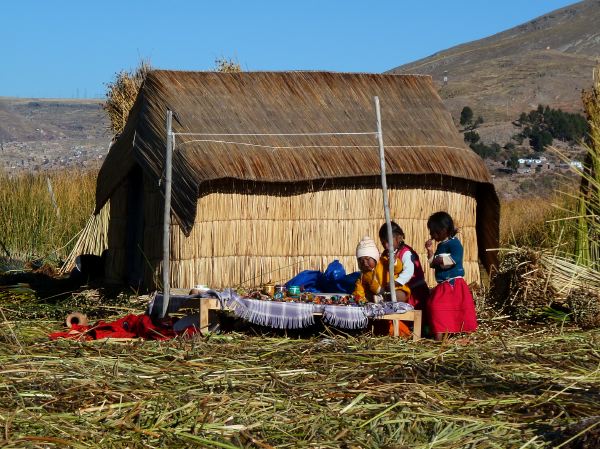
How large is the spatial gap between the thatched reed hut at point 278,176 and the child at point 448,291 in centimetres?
182

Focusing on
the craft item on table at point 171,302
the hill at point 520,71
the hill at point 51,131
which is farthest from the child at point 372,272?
the hill at point 51,131

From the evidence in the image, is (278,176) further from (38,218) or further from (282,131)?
(38,218)

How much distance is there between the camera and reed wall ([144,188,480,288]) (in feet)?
31.3

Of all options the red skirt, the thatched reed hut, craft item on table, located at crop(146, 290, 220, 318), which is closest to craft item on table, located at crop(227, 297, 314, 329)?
craft item on table, located at crop(146, 290, 220, 318)

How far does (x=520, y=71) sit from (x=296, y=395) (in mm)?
57026

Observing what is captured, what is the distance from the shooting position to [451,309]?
8.07 metres

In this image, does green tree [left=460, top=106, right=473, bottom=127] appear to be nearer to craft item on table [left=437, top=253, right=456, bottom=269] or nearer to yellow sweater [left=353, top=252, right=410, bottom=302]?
yellow sweater [left=353, top=252, right=410, bottom=302]

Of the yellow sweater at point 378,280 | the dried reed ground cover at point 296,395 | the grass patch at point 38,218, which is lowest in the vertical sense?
the dried reed ground cover at point 296,395

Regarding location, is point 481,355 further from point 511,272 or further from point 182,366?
point 511,272

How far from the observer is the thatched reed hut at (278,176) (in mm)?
9531

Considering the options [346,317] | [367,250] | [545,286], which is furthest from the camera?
[545,286]

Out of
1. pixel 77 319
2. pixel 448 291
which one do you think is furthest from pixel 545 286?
pixel 77 319

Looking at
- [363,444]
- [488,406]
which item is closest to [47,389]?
[363,444]

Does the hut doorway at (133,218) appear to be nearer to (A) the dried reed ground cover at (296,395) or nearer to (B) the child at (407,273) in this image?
(B) the child at (407,273)
